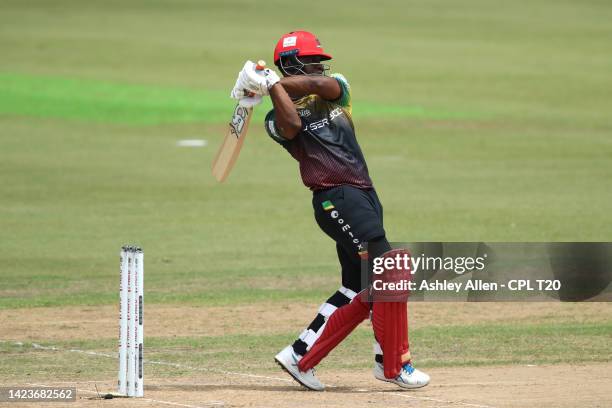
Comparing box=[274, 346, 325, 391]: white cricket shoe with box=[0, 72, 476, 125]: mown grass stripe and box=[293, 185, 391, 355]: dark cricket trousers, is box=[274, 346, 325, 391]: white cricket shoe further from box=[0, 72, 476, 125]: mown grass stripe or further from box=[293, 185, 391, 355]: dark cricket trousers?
box=[0, 72, 476, 125]: mown grass stripe

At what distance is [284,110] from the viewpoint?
27.2 feet

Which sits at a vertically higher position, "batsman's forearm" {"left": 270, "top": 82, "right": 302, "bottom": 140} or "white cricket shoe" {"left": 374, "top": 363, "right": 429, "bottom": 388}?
"batsman's forearm" {"left": 270, "top": 82, "right": 302, "bottom": 140}

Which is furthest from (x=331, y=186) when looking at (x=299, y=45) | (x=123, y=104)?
(x=123, y=104)

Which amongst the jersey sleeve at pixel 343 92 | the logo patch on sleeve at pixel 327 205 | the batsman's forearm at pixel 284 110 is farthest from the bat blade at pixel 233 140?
the logo patch on sleeve at pixel 327 205

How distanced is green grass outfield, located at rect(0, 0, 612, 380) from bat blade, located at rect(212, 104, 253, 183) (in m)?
2.12

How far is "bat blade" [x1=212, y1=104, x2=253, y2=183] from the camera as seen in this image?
28.7 feet

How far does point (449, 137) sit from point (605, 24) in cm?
2817

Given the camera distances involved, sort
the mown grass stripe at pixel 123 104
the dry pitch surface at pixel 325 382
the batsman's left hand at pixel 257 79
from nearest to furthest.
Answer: the dry pitch surface at pixel 325 382 → the batsman's left hand at pixel 257 79 → the mown grass stripe at pixel 123 104

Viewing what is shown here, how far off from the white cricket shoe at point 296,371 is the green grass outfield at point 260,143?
162 centimetres

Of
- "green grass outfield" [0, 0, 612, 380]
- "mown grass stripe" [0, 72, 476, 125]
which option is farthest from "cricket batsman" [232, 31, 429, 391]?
"mown grass stripe" [0, 72, 476, 125]

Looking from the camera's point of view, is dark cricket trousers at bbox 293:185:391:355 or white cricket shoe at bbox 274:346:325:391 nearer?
dark cricket trousers at bbox 293:185:391:355

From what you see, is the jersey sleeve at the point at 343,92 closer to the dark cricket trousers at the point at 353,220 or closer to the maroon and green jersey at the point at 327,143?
the maroon and green jersey at the point at 327,143

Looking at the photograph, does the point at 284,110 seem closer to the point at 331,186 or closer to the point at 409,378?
the point at 331,186

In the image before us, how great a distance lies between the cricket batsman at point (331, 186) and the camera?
840 centimetres
